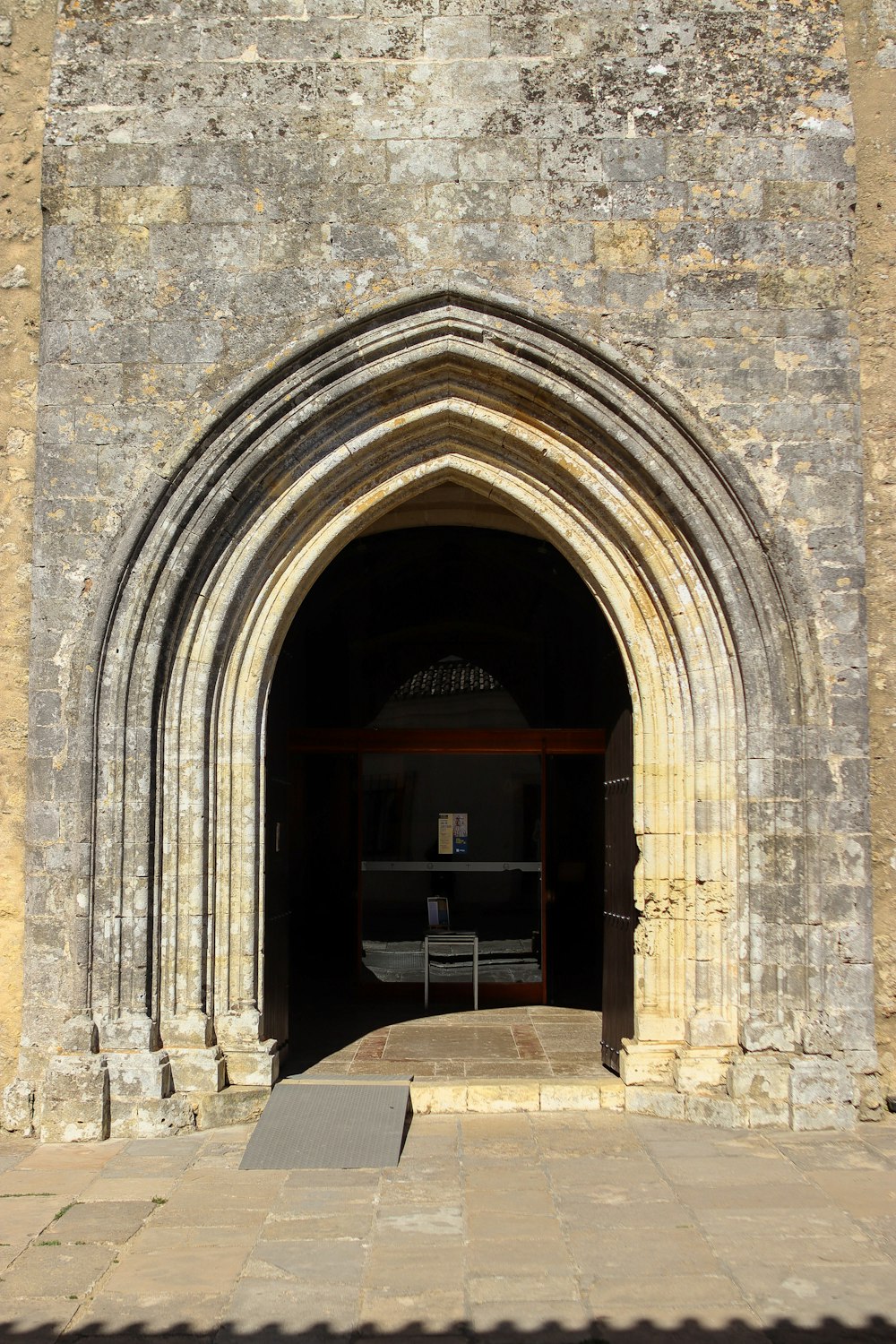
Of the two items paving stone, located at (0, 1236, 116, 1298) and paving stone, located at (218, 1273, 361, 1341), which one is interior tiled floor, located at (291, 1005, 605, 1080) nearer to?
paving stone, located at (0, 1236, 116, 1298)

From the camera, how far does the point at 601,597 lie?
5117 millimetres

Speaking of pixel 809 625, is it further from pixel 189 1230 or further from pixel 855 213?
pixel 189 1230

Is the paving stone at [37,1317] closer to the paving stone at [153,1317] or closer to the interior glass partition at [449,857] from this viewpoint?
the paving stone at [153,1317]

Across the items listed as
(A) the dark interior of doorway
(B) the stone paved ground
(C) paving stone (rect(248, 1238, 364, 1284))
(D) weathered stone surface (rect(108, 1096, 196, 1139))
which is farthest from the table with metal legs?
(C) paving stone (rect(248, 1238, 364, 1284))

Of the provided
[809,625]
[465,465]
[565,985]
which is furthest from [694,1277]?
[565,985]

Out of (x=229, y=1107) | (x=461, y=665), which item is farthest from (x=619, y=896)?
(x=461, y=665)

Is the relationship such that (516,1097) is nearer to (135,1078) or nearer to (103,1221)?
(135,1078)

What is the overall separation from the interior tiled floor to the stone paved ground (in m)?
0.71

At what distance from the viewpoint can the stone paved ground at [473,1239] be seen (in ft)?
9.68

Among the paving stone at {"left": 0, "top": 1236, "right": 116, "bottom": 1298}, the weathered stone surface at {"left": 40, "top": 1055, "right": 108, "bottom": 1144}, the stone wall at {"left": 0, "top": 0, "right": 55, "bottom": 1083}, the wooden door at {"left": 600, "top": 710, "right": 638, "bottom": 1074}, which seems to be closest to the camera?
the paving stone at {"left": 0, "top": 1236, "right": 116, "bottom": 1298}

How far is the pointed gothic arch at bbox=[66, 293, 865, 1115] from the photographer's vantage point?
15.3 ft

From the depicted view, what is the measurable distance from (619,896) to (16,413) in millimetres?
3479

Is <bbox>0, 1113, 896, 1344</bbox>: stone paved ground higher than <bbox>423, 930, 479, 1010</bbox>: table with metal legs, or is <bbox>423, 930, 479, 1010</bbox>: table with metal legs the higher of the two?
<bbox>423, 930, 479, 1010</bbox>: table with metal legs

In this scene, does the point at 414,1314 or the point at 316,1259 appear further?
the point at 316,1259
